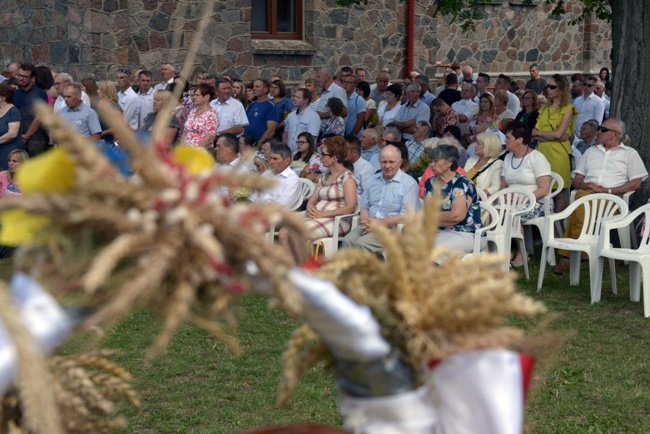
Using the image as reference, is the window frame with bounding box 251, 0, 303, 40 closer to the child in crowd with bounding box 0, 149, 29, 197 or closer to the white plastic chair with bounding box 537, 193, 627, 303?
the child in crowd with bounding box 0, 149, 29, 197

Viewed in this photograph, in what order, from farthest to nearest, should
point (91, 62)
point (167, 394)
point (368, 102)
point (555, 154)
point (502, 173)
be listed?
point (91, 62) < point (368, 102) < point (555, 154) < point (502, 173) < point (167, 394)

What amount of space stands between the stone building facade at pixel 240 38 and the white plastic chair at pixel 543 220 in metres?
6.16

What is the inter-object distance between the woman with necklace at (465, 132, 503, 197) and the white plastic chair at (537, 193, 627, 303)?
3.67 ft

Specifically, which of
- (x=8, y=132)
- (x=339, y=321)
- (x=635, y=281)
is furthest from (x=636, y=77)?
(x=339, y=321)

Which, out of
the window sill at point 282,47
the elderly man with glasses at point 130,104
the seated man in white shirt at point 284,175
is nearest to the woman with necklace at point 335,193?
the seated man in white shirt at point 284,175

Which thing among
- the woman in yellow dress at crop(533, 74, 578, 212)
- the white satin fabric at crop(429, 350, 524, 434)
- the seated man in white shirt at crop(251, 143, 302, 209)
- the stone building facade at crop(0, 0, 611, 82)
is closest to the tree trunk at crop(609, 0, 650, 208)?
the woman in yellow dress at crop(533, 74, 578, 212)

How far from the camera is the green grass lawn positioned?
5.26 m

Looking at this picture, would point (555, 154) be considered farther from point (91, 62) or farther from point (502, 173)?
point (91, 62)

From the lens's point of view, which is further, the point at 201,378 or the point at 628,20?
the point at 628,20

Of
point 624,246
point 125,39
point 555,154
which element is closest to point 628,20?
point 555,154

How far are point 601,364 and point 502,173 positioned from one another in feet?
12.7

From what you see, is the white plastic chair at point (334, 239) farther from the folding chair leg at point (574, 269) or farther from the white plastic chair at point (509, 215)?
Answer: the folding chair leg at point (574, 269)

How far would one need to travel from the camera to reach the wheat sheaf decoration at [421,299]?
1.96 m

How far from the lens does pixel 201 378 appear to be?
609 centimetres
